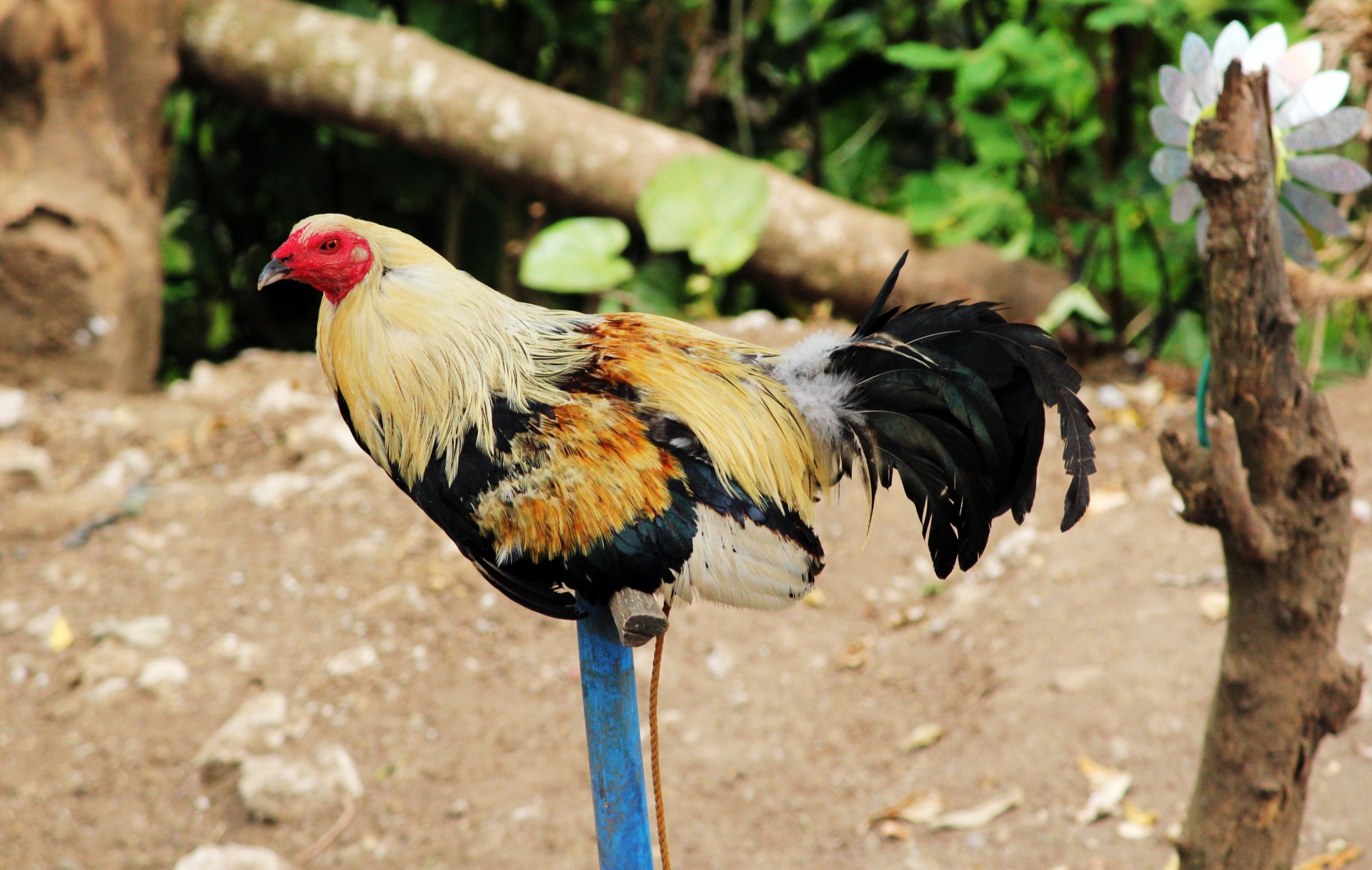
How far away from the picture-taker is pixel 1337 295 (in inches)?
148

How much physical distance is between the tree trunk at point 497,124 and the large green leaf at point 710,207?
0.14 meters

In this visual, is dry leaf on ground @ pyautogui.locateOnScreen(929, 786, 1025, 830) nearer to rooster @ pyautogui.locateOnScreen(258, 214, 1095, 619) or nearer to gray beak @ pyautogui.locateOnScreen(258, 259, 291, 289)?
rooster @ pyautogui.locateOnScreen(258, 214, 1095, 619)

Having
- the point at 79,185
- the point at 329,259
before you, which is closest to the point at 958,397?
the point at 329,259

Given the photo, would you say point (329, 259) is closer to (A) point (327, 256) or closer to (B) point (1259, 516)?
(A) point (327, 256)

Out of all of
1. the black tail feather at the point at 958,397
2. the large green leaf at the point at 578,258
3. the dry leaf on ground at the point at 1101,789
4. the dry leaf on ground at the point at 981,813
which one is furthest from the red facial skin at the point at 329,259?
the large green leaf at the point at 578,258

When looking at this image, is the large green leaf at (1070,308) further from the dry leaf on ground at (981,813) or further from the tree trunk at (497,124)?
the dry leaf on ground at (981,813)

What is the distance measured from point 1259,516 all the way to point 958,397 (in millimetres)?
659

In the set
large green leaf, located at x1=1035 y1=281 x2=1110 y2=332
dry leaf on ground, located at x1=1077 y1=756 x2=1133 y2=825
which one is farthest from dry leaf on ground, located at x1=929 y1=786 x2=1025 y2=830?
large green leaf, located at x1=1035 y1=281 x2=1110 y2=332

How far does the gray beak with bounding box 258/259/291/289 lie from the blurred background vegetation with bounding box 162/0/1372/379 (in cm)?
309

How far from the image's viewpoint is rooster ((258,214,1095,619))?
1.53 meters

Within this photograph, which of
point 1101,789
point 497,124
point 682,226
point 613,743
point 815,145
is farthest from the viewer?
point 815,145

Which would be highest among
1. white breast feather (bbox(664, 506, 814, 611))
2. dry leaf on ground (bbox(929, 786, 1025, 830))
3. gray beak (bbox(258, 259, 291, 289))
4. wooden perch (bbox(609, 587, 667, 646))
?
gray beak (bbox(258, 259, 291, 289))

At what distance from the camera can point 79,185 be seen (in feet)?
13.9

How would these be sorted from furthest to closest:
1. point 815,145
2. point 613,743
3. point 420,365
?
point 815,145
point 613,743
point 420,365
